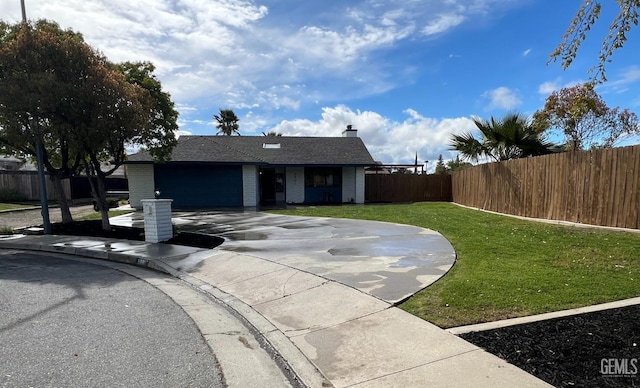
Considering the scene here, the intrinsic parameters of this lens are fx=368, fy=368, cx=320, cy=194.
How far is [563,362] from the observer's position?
310cm

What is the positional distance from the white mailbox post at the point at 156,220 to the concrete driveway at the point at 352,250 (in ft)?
5.07

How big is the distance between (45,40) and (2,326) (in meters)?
9.56

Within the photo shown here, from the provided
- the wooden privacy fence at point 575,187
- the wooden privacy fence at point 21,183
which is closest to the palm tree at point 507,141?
the wooden privacy fence at point 575,187

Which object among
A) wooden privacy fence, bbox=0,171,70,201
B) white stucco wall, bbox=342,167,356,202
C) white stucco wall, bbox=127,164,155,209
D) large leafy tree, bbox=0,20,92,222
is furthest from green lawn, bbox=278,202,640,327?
wooden privacy fence, bbox=0,171,70,201

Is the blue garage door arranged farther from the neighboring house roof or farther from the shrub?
the shrub

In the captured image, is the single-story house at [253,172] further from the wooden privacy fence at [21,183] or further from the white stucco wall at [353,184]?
the wooden privacy fence at [21,183]

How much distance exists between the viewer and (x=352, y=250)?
321 inches

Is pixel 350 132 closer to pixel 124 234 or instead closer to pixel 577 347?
pixel 124 234

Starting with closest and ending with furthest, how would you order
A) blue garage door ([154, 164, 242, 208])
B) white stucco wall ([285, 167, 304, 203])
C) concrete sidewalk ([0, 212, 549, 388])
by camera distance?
concrete sidewalk ([0, 212, 549, 388]), blue garage door ([154, 164, 242, 208]), white stucco wall ([285, 167, 304, 203])

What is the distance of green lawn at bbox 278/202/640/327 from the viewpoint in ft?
14.1

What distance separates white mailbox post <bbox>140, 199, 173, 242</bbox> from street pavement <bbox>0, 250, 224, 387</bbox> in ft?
11.4

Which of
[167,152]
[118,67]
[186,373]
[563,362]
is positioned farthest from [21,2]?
[563,362]

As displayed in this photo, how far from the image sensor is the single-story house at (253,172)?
2130 cm

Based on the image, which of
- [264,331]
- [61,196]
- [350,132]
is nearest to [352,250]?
[264,331]
